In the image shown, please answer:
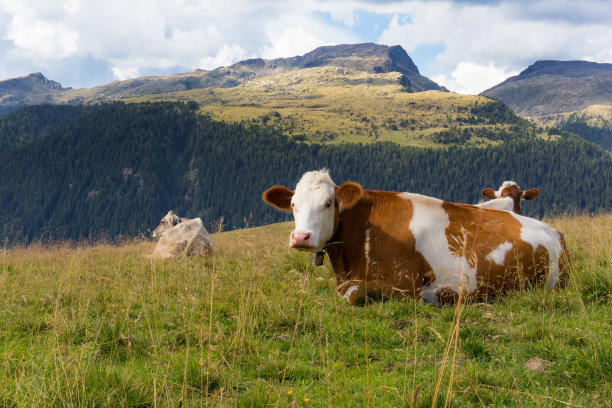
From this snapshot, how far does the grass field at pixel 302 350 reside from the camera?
3.45 meters

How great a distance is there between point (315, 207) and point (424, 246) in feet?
6.01

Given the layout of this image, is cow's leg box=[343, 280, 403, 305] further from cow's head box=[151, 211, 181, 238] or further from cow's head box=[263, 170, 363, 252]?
cow's head box=[151, 211, 181, 238]

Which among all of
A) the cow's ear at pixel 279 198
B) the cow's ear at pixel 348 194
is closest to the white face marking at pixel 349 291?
the cow's ear at pixel 348 194

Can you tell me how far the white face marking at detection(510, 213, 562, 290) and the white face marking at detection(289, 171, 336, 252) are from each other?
307 centimetres

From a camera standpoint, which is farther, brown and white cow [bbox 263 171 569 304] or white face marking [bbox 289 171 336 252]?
brown and white cow [bbox 263 171 569 304]

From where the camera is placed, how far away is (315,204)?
6.33 metres


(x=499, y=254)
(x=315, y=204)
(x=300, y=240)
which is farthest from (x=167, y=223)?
(x=499, y=254)

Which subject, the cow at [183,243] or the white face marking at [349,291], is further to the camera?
the cow at [183,243]

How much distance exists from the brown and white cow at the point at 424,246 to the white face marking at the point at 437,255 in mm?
15

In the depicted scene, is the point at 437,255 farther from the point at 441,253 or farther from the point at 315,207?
the point at 315,207

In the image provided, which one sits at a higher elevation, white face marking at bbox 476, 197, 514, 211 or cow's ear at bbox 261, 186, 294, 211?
cow's ear at bbox 261, 186, 294, 211

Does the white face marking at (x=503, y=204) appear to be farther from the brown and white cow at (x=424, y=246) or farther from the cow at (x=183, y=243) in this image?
the cow at (x=183, y=243)

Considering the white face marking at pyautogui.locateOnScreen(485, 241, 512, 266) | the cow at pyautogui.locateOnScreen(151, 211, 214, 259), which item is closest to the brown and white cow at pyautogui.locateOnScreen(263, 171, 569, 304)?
the white face marking at pyautogui.locateOnScreen(485, 241, 512, 266)

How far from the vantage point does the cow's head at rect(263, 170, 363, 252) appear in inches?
234
